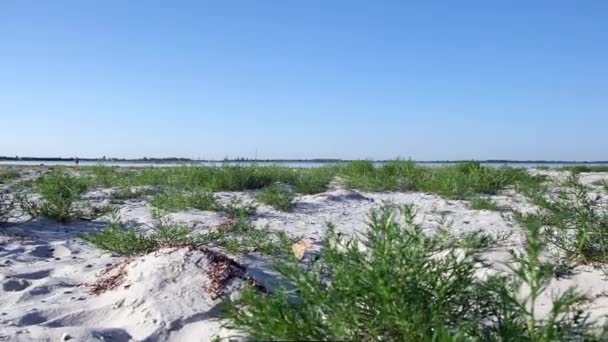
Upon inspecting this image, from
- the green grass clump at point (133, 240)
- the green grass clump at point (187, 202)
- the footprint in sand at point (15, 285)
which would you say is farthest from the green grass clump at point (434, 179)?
the footprint in sand at point (15, 285)

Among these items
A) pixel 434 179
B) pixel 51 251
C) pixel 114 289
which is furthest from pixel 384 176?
pixel 114 289

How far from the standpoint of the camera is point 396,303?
168cm

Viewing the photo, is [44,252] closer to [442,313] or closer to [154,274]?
[154,274]

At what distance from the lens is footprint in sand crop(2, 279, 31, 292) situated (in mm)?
3150

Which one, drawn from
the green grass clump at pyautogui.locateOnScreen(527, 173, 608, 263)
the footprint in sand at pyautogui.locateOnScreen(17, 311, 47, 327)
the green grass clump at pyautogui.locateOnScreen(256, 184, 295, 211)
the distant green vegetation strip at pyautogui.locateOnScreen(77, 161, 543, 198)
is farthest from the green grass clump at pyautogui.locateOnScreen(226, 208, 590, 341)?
the distant green vegetation strip at pyautogui.locateOnScreen(77, 161, 543, 198)

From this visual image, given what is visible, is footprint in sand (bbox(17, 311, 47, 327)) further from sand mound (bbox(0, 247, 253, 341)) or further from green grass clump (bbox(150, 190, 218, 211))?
green grass clump (bbox(150, 190, 218, 211))

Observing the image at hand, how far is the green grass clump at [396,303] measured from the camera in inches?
64.7

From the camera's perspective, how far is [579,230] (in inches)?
131

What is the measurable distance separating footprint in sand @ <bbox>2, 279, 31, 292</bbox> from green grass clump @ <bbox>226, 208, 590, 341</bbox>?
73.8 inches

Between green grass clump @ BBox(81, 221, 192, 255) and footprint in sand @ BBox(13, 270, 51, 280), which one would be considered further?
green grass clump @ BBox(81, 221, 192, 255)

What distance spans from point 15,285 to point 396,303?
2.53m

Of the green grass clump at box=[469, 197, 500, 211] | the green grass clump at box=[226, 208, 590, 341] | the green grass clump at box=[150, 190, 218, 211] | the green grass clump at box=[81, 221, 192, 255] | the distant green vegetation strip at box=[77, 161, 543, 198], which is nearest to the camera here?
the green grass clump at box=[226, 208, 590, 341]

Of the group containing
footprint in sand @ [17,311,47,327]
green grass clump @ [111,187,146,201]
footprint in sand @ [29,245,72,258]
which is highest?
green grass clump @ [111,187,146,201]

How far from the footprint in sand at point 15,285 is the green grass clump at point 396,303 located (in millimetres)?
1875
